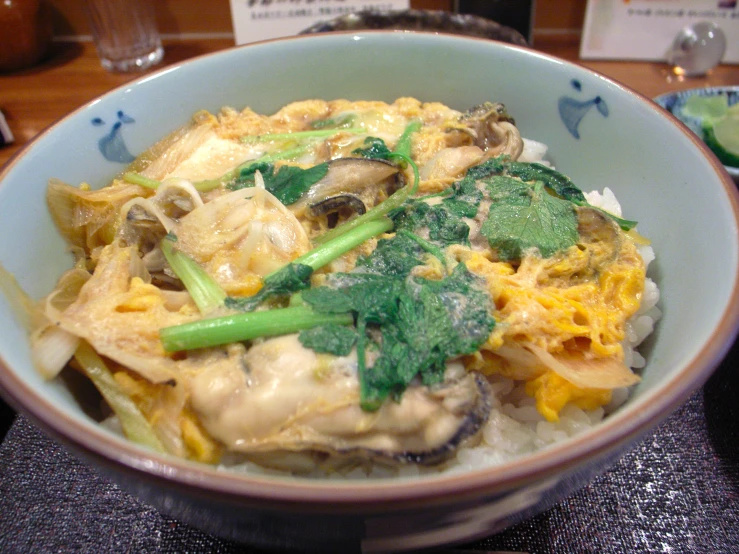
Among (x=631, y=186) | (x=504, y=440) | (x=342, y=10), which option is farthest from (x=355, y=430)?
(x=342, y=10)

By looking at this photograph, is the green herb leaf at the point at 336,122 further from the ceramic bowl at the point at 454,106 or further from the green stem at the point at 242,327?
the green stem at the point at 242,327

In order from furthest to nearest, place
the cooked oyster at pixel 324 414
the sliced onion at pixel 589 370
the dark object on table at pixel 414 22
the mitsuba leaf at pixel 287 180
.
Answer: the dark object on table at pixel 414 22, the mitsuba leaf at pixel 287 180, the sliced onion at pixel 589 370, the cooked oyster at pixel 324 414

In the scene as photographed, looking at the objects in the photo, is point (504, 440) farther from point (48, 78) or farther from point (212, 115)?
point (48, 78)

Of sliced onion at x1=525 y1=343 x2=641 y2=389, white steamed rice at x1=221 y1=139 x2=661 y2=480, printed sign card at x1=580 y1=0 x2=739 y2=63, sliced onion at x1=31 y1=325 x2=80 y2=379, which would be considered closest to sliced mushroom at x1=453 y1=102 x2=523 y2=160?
white steamed rice at x1=221 y1=139 x2=661 y2=480

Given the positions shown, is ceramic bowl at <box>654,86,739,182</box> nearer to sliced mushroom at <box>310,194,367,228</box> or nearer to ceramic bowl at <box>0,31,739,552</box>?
ceramic bowl at <box>0,31,739,552</box>

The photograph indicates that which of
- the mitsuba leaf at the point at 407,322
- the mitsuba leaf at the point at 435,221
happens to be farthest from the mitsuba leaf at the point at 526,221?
the mitsuba leaf at the point at 407,322

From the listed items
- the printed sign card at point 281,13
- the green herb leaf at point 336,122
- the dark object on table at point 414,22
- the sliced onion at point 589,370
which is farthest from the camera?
the printed sign card at point 281,13
